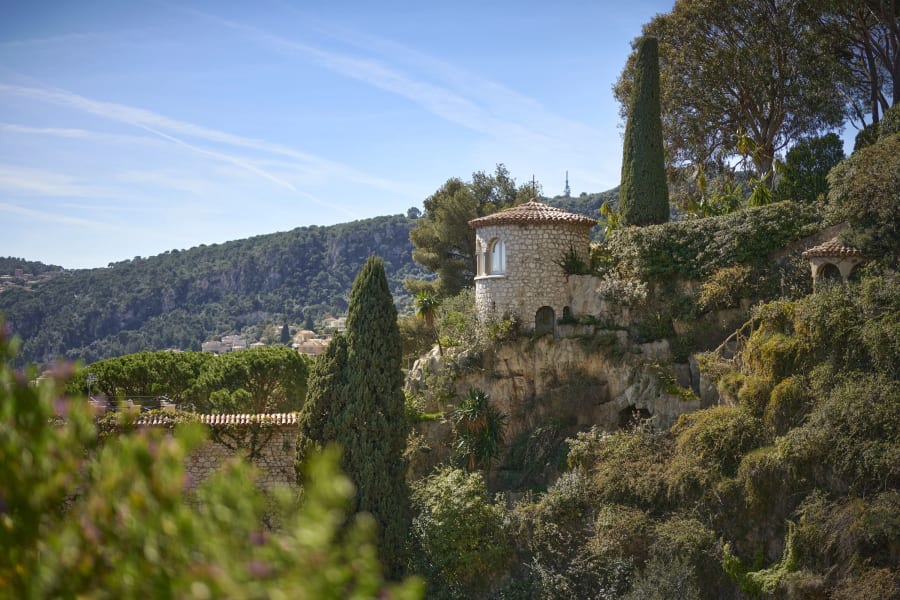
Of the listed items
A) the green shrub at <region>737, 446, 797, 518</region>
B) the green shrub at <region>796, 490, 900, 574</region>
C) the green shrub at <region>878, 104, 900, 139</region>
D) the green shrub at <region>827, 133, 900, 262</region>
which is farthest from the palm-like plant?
the green shrub at <region>878, 104, 900, 139</region>

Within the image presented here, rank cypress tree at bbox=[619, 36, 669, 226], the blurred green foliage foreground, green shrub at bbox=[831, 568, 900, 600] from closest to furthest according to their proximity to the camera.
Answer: the blurred green foliage foreground, green shrub at bbox=[831, 568, 900, 600], cypress tree at bbox=[619, 36, 669, 226]

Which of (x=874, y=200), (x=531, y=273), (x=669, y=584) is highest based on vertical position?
(x=874, y=200)

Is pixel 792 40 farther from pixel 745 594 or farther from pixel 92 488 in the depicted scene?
pixel 92 488

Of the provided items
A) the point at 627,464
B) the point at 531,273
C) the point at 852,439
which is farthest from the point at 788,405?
the point at 531,273

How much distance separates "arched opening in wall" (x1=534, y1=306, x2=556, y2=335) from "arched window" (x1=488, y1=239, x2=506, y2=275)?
1.86 metres

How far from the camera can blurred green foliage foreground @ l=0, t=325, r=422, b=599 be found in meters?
4.34

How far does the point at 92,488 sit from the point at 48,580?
2.30ft

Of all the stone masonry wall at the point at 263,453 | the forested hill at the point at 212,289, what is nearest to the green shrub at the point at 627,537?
the stone masonry wall at the point at 263,453

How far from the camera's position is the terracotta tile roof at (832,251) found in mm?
20312

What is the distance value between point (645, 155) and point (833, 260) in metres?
9.10

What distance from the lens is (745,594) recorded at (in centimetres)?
1734

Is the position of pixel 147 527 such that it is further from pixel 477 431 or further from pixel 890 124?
pixel 890 124

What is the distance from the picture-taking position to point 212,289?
9194cm

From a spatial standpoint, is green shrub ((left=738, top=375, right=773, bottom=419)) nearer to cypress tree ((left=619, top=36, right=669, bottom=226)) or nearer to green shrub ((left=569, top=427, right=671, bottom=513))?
green shrub ((left=569, top=427, right=671, bottom=513))
